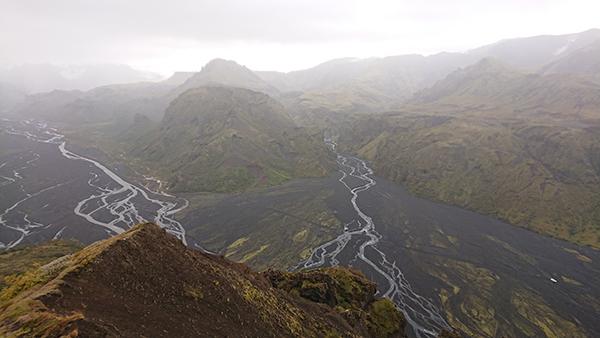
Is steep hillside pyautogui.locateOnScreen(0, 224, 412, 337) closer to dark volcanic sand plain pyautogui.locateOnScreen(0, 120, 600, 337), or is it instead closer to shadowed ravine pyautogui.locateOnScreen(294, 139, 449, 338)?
shadowed ravine pyautogui.locateOnScreen(294, 139, 449, 338)

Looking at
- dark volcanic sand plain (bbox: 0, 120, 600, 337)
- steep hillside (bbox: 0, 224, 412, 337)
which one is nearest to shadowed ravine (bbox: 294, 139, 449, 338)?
dark volcanic sand plain (bbox: 0, 120, 600, 337)

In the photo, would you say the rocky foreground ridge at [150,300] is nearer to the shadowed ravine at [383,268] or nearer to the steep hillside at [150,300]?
the steep hillside at [150,300]

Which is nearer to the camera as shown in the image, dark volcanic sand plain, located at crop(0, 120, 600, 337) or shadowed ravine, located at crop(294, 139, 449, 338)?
shadowed ravine, located at crop(294, 139, 449, 338)

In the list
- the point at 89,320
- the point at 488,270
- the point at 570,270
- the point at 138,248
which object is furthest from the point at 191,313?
the point at 570,270

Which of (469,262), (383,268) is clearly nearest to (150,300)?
(383,268)

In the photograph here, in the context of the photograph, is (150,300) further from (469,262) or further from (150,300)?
(469,262)

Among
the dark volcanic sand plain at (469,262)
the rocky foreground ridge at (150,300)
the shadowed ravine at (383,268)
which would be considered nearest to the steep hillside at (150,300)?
the rocky foreground ridge at (150,300)

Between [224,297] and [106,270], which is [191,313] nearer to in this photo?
[224,297]

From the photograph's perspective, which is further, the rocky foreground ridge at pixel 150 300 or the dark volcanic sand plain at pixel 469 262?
the dark volcanic sand plain at pixel 469 262
